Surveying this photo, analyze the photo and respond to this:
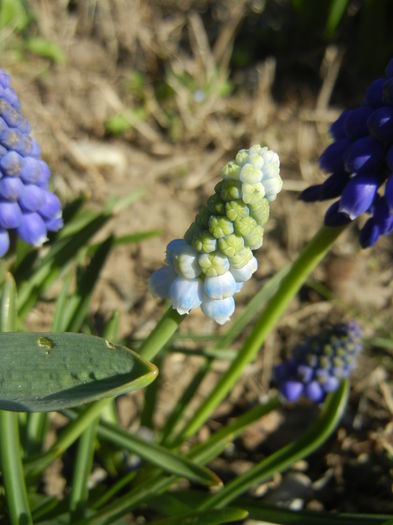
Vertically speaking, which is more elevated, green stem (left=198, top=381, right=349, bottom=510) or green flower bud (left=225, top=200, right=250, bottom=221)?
green flower bud (left=225, top=200, right=250, bottom=221)

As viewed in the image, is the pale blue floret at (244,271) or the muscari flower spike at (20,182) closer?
the pale blue floret at (244,271)

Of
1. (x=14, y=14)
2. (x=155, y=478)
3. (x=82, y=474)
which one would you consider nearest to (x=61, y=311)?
(x=82, y=474)

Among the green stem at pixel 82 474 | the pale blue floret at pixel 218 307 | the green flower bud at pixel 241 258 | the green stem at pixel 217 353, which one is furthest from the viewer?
the green stem at pixel 217 353

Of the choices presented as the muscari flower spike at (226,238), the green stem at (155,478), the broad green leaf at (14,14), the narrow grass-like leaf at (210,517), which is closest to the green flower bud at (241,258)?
the muscari flower spike at (226,238)

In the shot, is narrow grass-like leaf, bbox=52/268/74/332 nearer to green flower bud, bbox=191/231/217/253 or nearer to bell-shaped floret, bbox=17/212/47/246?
bell-shaped floret, bbox=17/212/47/246

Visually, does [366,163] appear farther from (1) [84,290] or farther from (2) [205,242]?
(1) [84,290]

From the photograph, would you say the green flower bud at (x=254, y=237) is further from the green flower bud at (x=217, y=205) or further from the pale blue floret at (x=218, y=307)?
the pale blue floret at (x=218, y=307)

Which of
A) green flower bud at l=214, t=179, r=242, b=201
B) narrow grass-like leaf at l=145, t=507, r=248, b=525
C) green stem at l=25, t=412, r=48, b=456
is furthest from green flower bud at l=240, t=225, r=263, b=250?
green stem at l=25, t=412, r=48, b=456
